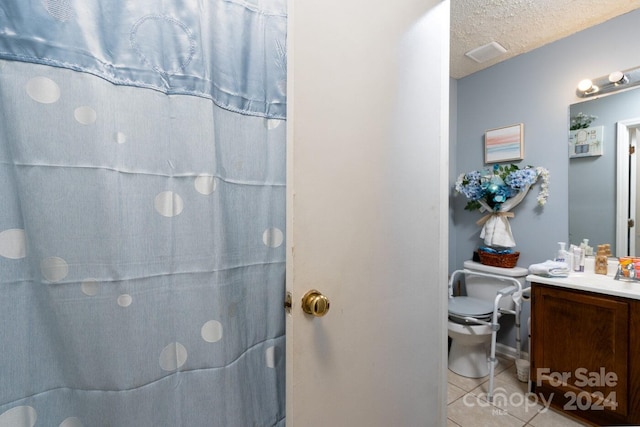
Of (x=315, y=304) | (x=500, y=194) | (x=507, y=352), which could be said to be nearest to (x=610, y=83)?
(x=500, y=194)

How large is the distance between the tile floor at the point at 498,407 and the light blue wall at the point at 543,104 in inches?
18.6

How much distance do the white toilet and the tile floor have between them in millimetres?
87

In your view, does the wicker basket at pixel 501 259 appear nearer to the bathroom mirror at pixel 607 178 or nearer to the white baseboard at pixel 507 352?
the bathroom mirror at pixel 607 178

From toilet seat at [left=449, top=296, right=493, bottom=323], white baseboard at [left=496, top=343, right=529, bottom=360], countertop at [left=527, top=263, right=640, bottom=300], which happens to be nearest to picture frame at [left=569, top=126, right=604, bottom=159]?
countertop at [left=527, top=263, right=640, bottom=300]

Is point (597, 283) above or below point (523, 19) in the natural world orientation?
below

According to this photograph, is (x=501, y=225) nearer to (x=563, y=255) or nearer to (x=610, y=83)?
(x=563, y=255)

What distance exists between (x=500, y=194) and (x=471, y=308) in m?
0.88

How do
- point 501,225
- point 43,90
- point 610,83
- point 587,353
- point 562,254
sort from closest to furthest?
point 43,90, point 587,353, point 610,83, point 562,254, point 501,225

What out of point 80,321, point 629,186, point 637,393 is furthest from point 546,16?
point 80,321

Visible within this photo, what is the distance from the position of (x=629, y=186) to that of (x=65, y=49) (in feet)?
8.66

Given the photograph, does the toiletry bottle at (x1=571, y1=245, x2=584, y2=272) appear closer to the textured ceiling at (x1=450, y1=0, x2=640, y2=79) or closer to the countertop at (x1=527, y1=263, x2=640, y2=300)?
the countertop at (x1=527, y1=263, x2=640, y2=300)

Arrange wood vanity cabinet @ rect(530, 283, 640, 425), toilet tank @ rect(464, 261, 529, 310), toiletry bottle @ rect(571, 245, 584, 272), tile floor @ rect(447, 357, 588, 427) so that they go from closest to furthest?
wood vanity cabinet @ rect(530, 283, 640, 425) < tile floor @ rect(447, 357, 588, 427) < toiletry bottle @ rect(571, 245, 584, 272) < toilet tank @ rect(464, 261, 529, 310)

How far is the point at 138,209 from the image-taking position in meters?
0.65

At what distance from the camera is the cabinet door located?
1.29 metres
